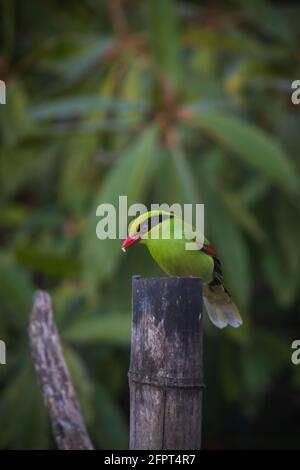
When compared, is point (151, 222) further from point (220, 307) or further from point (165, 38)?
point (165, 38)

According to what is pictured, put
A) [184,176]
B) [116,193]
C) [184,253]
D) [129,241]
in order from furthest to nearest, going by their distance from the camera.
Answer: [184,176]
[116,193]
[184,253]
[129,241]

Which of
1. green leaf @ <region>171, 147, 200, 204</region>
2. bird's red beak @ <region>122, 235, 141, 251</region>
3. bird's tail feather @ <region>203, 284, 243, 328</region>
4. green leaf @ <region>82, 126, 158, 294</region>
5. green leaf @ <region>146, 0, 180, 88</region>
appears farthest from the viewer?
green leaf @ <region>146, 0, 180, 88</region>

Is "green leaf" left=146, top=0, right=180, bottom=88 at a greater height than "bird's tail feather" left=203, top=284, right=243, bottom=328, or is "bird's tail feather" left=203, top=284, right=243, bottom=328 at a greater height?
"green leaf" left=146, top=0, right=180, bottom=88

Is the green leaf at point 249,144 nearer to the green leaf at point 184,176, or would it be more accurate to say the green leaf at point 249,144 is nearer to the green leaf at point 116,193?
the green leaf at point 184,176

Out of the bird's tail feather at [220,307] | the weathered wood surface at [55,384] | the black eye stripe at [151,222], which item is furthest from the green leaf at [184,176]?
the black eye stripe at [151,222]

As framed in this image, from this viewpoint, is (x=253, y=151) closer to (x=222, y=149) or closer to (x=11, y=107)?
(x=222, y=149)

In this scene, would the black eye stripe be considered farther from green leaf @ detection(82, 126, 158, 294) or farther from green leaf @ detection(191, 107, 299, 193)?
green leaf @ detection(191, 107, 299, 193)

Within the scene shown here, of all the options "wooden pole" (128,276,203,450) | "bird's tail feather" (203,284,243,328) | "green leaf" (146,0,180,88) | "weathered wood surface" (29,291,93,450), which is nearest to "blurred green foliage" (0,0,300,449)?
"green leaf" (146,0,180,88)

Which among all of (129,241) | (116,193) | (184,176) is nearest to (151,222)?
(129,241)
